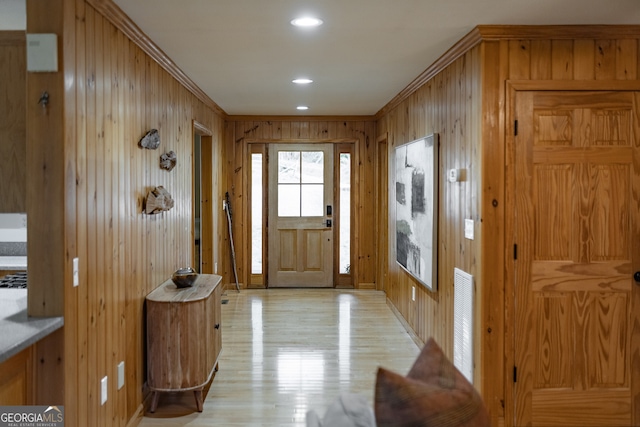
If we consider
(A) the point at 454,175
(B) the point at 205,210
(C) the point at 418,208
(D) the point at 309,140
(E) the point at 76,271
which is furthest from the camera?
(D) the point at 309,140

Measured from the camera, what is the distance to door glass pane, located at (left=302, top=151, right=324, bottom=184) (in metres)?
7.54

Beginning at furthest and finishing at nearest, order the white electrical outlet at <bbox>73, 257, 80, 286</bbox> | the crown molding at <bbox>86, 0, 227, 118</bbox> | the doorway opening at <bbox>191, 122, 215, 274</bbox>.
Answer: the doorway opening at <bbox>191, 122, 215, 274</bbox>
the crown molding at <bbox>86, 0, 227, 118</bbox>
the white electrical outlet at <bbox>73, 257, 80, 286</bbox>

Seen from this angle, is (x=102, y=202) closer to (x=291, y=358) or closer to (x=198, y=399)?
(x=198, y=399)

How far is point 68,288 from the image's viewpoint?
2.26 m

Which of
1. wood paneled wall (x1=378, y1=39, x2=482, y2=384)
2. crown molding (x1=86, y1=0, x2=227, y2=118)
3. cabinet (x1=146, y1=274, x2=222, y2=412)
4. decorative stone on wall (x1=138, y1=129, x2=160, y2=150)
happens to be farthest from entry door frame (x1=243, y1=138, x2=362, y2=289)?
cabinet (x1=146, y1=274, x2=222, y2=412)

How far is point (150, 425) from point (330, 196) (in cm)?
472

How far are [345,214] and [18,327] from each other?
19.1 ft

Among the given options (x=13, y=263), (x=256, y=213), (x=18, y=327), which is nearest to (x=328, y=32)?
(x=18, y=327)

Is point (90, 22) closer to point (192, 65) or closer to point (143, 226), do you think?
point (143, 226)

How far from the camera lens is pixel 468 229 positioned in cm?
343

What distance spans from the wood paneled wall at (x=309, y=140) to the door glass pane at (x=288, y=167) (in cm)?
23

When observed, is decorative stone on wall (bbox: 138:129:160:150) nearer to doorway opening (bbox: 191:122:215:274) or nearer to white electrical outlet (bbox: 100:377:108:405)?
white electrical outlet (bbox: 100:377:108:405)

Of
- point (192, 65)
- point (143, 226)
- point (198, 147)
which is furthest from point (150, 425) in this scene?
point (198, 147)

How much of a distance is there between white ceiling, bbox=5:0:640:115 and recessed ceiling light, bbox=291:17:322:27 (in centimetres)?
5
